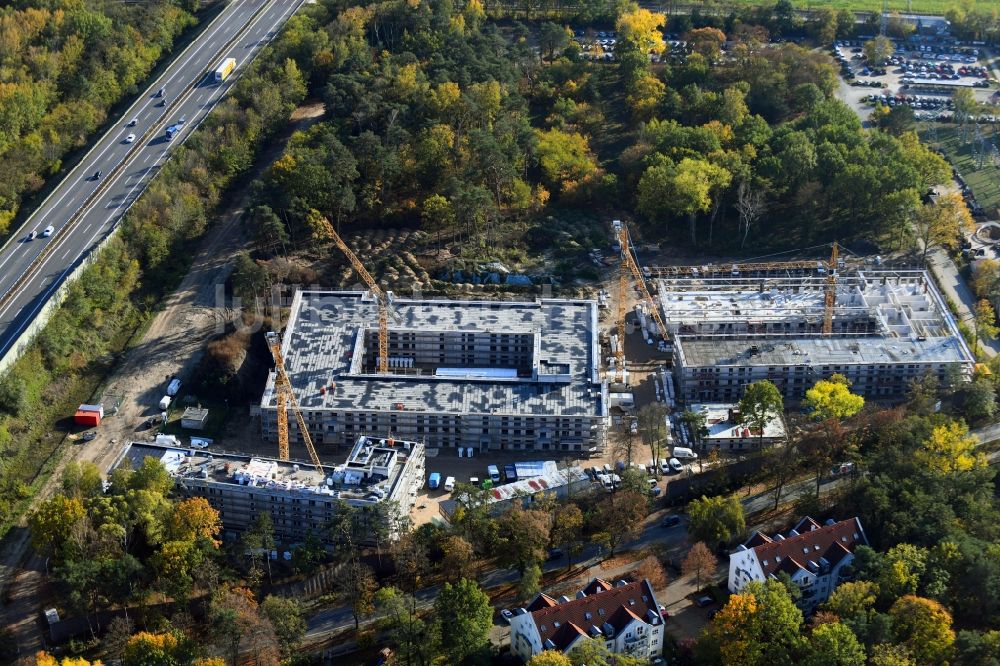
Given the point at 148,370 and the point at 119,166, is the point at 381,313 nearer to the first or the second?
the point at 148,370

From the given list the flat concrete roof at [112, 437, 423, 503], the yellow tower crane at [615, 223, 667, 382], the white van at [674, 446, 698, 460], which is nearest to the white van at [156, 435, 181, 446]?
the flat concrete roof at [112, 437, 423, 503]

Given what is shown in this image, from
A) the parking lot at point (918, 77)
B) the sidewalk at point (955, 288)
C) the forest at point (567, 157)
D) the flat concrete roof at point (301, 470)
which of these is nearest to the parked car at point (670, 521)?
the flat concrete roof at point (301, 470)

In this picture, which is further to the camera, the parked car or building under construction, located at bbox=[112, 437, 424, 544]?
the parked car

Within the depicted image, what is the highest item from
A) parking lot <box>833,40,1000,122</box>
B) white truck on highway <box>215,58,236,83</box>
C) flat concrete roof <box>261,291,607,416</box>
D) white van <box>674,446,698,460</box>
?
white truck on highway <box>215,58,236,83</box>

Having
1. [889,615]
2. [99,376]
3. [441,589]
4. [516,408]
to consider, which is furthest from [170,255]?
[889,615]

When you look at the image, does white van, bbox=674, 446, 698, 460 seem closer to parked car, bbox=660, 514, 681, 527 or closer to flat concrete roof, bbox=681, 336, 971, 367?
parked car, bbox=660, 514, 681, 527

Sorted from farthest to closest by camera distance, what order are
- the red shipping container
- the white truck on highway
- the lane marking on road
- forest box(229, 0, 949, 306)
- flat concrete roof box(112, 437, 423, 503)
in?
the white truck on highway
the lane marking on road
forest box(229, 0, 949, 306)
the red shipping container
flat concrete roof box(112, 437, 423, 503)
